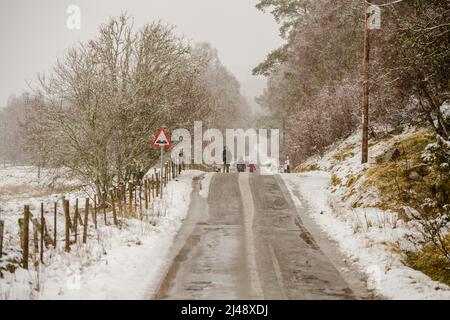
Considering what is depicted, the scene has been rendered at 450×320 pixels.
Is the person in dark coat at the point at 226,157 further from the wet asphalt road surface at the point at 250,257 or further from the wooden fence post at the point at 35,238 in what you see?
the wooden fence post at the point at 35,238

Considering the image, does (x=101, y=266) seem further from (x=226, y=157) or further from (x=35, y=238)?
(x=226, y=157)

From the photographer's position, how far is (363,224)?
1353 cm

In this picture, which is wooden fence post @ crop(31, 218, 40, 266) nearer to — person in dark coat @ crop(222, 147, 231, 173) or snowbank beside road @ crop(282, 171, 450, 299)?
snowbank beside road @ crop(282, 171, 450, 299)

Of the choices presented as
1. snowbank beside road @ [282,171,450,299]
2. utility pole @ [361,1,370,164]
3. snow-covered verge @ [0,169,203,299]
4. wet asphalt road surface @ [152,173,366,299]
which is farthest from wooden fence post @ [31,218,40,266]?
utility pole @ [361,1,370,164]

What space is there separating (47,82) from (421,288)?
16.2 meters

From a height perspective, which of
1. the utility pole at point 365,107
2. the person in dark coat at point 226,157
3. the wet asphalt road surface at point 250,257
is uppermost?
the utility pole at point 365,107

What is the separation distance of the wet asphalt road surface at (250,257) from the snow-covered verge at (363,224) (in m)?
0.59

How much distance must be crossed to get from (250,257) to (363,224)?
14.4ft

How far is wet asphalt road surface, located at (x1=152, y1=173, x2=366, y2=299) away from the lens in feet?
28.8

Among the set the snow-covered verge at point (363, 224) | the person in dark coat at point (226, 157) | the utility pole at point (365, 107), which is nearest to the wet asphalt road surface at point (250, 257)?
the snow-covered verge at point (363, 224)

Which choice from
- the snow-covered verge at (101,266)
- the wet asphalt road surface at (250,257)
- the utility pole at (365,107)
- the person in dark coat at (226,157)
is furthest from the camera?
the person in dark coat at (226,157)

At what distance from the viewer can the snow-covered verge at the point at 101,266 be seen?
8500 millimetres

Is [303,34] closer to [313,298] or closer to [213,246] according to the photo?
[213,246]
